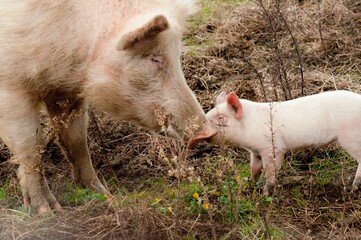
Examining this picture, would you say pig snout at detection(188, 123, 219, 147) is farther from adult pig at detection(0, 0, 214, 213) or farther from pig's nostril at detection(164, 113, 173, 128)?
pig's nostril at detection(164, 113, 173, 128)

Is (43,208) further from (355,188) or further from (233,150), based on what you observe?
(355,188)

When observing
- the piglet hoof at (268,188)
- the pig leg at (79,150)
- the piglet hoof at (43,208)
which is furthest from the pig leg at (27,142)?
the piglet hoof at (268,188)

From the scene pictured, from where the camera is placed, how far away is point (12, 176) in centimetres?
605

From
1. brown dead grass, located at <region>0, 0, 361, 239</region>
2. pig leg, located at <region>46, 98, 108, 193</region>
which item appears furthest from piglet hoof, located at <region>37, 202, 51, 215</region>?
pig leg, located at <region>46, 98, 108, 193</region>

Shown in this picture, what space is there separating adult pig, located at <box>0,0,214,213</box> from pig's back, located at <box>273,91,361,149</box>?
1.93ft

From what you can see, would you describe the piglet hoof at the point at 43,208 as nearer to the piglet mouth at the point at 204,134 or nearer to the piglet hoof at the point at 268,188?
the piglet mouth at the point at 204,134

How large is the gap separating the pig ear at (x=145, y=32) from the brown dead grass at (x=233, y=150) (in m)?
0.82

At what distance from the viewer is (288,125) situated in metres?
5.25

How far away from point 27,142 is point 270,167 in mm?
1677

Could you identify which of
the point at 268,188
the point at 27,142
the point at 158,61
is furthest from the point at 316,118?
the point at 27,142

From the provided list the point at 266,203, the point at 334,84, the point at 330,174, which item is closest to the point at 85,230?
the point at 266,203

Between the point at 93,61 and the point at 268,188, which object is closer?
the point at 93,61

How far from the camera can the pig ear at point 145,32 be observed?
15.4 ft

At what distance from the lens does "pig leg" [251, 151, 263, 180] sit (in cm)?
547
